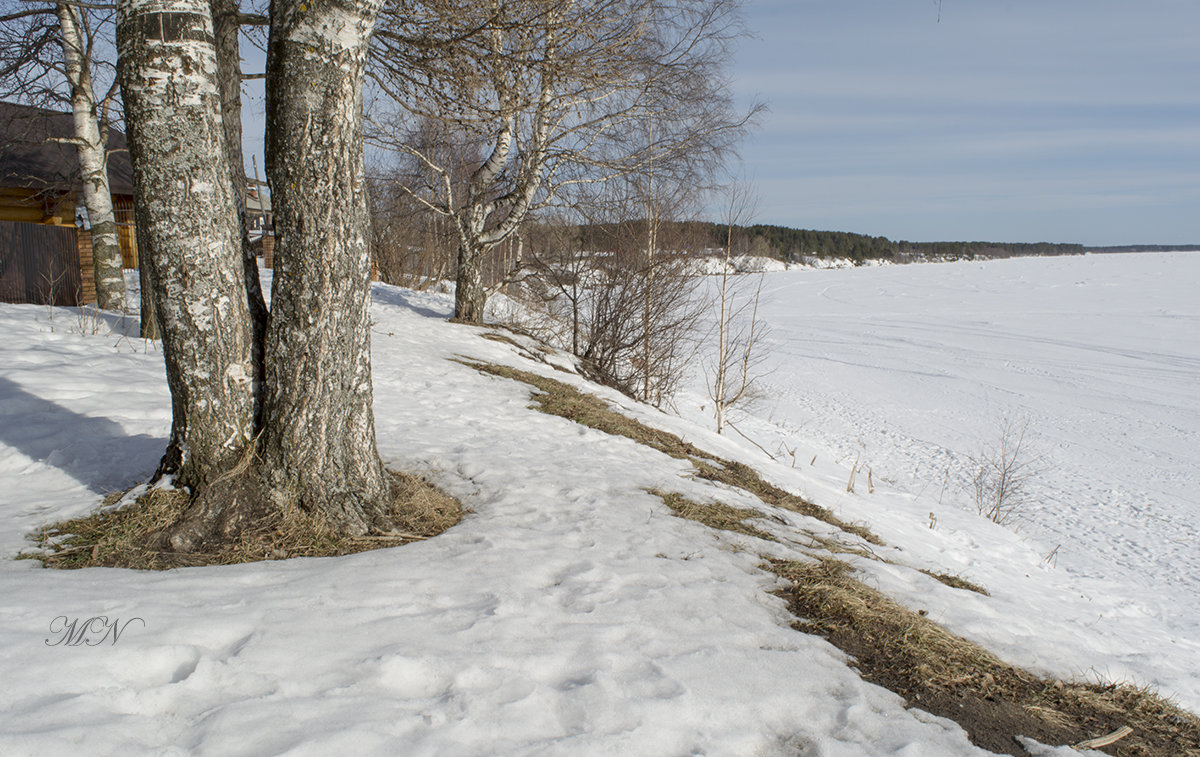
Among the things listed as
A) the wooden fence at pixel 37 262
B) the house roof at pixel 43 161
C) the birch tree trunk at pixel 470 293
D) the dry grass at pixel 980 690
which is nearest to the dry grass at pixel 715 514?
the dry grass at pixel 980 690

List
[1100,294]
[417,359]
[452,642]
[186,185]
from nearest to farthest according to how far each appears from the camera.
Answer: [452,642]
[186,185]
[417,359]
[1100,294]

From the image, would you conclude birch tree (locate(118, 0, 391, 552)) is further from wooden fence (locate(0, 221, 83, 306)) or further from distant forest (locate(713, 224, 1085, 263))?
distant forest (locate(713, 224, 1085, 263))

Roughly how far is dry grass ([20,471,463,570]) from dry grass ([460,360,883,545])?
125 inches

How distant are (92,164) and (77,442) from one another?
7.04 m

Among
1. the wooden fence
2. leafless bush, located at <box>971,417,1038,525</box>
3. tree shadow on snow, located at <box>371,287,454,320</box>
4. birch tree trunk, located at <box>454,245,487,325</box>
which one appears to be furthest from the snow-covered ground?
tree shadow on snow, located at <box>371,287,454,320</box>

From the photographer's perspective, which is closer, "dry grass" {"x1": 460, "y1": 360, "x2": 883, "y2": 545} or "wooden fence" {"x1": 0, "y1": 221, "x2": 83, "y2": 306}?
"dry grass" {"x1": 460, "y1": 360, "x2": 883, "y2": 545}

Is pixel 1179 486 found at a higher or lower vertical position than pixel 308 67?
lower

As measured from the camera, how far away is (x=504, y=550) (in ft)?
12.3

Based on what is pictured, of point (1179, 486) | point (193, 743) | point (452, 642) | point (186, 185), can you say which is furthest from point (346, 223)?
point (1179, 486)

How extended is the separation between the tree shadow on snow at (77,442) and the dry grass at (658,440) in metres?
3.87

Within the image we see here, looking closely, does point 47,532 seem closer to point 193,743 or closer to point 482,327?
point 193,743

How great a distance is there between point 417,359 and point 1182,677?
804 centimetres

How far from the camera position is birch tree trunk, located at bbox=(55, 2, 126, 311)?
9.68 metres

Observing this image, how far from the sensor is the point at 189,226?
11.3ft
